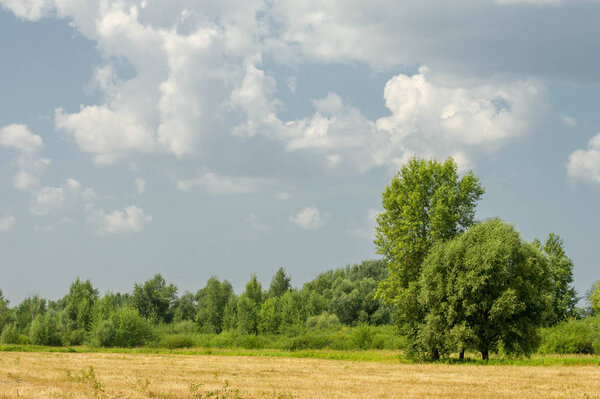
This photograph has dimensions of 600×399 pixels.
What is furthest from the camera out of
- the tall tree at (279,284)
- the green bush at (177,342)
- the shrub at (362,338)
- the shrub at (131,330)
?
the tall tree at (279,284)

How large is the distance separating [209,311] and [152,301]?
47.7 feet

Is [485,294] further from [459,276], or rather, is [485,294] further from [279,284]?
[279,284]

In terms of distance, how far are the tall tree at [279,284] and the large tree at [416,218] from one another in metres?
106

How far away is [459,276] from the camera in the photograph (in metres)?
43.9

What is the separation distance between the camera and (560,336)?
5638 centimetres

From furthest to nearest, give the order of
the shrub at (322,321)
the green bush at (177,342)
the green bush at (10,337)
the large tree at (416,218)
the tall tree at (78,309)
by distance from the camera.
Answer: the tall tree at (78,309) → the shrub at (322,321) → the green bush at (10,337) → the green bush at (177,342) → the large tree at (416,218)

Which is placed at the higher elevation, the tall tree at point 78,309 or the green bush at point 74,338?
the tall tree at point 78,309

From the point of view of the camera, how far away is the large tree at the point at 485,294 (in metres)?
43.1

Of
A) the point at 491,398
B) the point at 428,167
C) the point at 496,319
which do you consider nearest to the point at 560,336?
the point at 496,319

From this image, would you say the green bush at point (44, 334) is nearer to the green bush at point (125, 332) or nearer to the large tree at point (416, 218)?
the green bush at point (125, 332)

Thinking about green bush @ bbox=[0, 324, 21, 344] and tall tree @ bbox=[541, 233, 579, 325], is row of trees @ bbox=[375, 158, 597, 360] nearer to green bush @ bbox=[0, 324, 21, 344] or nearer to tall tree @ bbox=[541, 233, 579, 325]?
tall tree @ bbox=[541, 233, 579, 325]

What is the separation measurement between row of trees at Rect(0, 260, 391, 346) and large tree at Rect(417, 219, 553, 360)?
38186 mm

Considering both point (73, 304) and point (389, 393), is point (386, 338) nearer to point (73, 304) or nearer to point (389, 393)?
point (389, 393)

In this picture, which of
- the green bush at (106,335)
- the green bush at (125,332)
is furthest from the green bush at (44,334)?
the green bush at (106,335)
